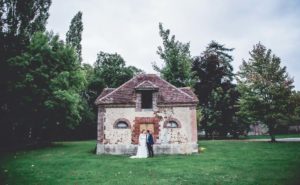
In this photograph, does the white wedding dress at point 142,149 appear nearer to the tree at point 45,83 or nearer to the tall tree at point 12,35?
the tree at point 45,83

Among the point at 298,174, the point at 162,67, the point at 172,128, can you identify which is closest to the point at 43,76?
the point at 172,128

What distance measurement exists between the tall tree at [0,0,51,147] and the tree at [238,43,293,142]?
2441 centimetres

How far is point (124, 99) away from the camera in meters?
22.9

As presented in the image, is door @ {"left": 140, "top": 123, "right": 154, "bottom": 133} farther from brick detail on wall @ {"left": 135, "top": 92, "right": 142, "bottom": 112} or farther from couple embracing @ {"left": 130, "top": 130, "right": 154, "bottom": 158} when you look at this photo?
couple embracing @ {"left": 130, "top": 130, "right": 154, "bottom": 158}

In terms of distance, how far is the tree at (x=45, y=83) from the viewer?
81.8ft

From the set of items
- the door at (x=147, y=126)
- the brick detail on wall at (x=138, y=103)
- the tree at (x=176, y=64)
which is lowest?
the door at (x=147, y=126)

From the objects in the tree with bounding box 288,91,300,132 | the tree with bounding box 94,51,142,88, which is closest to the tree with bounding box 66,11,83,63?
the tree with bounding box 94,51,142,88

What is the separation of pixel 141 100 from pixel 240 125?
24175mm

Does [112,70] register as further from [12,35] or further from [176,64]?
[12,35]

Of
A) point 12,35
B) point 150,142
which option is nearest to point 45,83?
point 12,35

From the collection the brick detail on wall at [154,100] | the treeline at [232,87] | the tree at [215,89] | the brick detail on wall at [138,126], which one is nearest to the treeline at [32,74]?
the brick detail on wall at [138,126]

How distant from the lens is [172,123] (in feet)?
74.4

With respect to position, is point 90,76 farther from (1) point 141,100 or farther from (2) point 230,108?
(1) point 141,100

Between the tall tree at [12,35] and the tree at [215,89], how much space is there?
22101 mm
